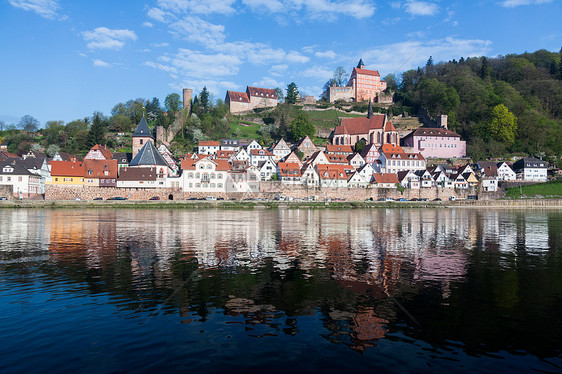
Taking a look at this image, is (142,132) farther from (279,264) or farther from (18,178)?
(279,264)

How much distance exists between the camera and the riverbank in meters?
54.1

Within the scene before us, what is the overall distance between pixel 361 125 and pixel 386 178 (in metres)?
29.9

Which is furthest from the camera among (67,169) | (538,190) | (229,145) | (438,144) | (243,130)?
(243,130)

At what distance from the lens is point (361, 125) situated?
103875mm

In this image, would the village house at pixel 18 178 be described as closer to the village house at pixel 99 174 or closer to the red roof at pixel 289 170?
the village house at pixel 99 174

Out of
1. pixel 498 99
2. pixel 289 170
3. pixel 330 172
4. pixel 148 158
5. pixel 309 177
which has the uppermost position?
pixel 498 99

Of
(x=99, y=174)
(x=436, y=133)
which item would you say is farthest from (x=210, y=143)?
(x=436, y=133)

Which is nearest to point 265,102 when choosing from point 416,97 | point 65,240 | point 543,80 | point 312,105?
point 312,105

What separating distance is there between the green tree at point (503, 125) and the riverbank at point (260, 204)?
32091mm

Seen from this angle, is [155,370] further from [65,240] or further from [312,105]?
[312,105]

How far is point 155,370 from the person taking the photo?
6984 mm

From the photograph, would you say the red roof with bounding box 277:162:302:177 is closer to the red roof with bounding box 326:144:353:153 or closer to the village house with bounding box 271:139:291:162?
the village house with bounding box 271:139:291:162

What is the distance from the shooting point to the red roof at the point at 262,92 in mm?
125688

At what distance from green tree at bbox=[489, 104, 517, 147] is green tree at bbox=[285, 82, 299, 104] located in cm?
5789
